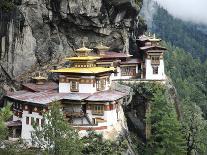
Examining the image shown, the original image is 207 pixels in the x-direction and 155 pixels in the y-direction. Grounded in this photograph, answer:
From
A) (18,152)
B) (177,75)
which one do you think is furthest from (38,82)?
(177,75)

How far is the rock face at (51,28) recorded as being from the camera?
46.5 metres

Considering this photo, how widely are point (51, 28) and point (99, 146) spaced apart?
15.9m

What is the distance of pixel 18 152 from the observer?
31.8 metres

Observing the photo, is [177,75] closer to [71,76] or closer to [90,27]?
[90,27]

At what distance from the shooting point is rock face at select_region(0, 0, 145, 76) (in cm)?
4653

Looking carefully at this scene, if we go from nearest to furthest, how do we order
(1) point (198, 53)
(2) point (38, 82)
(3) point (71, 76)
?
(3) point (71, 76) → (2) point (38, 82) → (1) point (198, 53)

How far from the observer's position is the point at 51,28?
49.0m

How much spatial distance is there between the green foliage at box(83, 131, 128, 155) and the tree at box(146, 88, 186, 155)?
5.69m

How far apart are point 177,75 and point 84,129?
7995cm

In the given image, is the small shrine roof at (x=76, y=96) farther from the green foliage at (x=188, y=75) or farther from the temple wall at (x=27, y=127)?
the green foliage at (x=188, y=75)

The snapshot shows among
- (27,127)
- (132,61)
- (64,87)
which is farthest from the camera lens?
(132,61)

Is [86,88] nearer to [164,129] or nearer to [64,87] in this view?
[64,87]

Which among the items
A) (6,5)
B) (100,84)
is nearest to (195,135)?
(100,84)

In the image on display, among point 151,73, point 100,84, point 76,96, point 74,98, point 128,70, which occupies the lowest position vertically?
point 74,98
